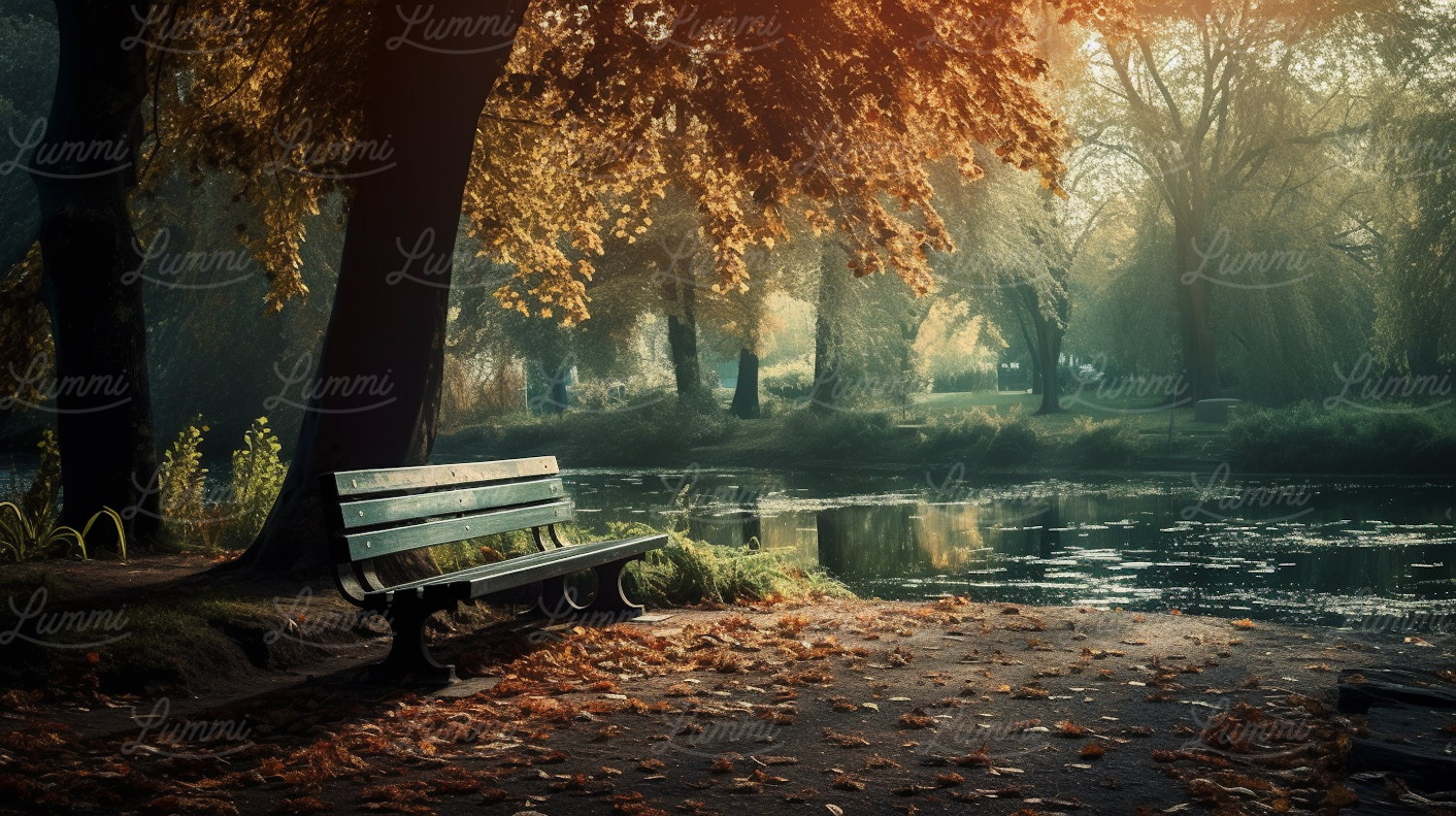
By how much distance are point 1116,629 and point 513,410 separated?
3489 centimetres

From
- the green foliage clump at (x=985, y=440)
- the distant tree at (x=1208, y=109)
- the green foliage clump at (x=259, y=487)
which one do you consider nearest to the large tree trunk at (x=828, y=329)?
the green foliage clump at (x=985, y=440)

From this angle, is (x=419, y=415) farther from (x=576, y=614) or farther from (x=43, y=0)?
(x=43, y=0)

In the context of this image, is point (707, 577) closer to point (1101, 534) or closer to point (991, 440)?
point (1101, 534)

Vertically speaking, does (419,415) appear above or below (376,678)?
above

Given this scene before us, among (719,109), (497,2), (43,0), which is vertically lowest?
(719,109)

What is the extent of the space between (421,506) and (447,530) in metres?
0.29


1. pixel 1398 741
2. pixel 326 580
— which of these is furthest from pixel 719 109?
pixel 1398 741

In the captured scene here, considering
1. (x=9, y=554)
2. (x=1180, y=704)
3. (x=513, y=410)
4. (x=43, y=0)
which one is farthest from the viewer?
(x=513, y=410)

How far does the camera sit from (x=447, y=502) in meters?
7.05

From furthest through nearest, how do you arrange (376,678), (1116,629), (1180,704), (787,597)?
(787,597)
(1116,629)
(376,678)
(1180,704)

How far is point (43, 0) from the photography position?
2900cm

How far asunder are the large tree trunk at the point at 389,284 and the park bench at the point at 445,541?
103cm

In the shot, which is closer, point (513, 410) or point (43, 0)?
point (43, 0)

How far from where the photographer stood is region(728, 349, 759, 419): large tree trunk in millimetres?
36500
